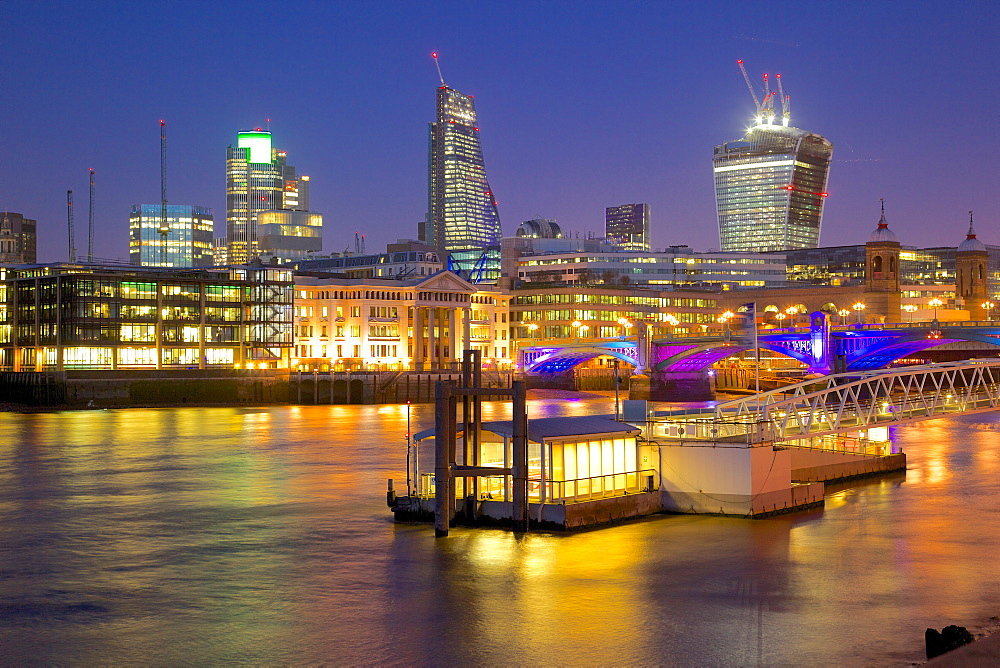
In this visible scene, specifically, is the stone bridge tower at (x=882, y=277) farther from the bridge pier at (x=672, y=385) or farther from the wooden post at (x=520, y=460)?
the wooden post at (x=520, y=460)

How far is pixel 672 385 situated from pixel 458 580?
320 feet

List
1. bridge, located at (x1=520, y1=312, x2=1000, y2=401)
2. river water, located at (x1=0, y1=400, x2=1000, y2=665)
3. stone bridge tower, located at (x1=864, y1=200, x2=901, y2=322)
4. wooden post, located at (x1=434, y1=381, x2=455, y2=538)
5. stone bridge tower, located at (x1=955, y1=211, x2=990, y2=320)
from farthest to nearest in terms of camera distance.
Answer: stone bridge tower, located at (x1=955, y1=211, x2=990, y2=320)
stone bridge tower, located at (x1=864, y1=200, x2=901, y2=322)
bridge, located at (x1=520, y1=312, x2=1000, y2=401)
wooden post, located at (x1=434, y1=381, x2=455, y2=538)
river water, located at (x1=0, y1=400, x2=1000, y2=665)

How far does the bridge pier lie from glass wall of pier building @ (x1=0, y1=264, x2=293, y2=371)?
39.4 metres

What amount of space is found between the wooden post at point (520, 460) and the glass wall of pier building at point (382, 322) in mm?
102437

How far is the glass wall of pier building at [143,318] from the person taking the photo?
397 feet

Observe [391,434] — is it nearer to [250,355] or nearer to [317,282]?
[250,355]

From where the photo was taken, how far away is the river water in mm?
25641

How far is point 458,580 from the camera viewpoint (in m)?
31.3

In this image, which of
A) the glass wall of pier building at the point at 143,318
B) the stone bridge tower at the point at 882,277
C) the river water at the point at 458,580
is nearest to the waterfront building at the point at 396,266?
the glass wall of pier building at the point at 143,318

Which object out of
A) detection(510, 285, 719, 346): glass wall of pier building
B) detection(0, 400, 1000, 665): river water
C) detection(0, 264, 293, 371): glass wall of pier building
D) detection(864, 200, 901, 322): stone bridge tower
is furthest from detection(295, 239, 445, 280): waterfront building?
detection(0, 400, 1000, 665): river water

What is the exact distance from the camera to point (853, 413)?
55156mm

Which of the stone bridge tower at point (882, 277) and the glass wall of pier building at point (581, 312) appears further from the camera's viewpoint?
the glass wall of pier building at point (581, 312)

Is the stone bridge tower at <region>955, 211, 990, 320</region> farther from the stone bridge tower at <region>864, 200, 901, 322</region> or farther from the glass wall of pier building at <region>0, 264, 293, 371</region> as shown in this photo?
the glass wall of pier building at <region>0, 264, 293, 371</region>

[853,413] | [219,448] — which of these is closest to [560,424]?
[853,413]
